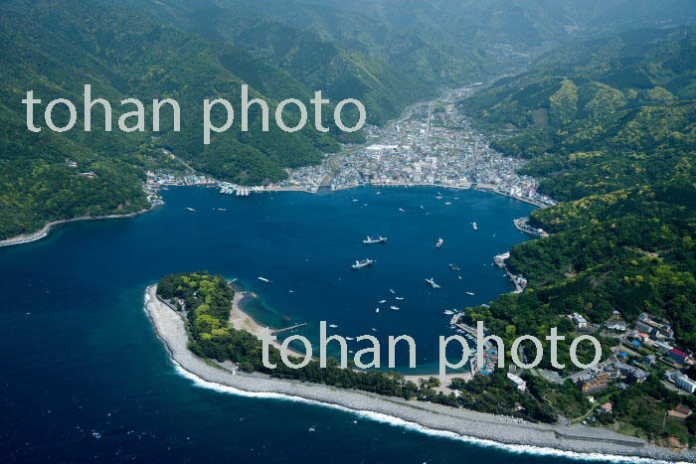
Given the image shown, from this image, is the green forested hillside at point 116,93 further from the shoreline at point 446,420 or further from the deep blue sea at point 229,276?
the shoreline at point 446,420

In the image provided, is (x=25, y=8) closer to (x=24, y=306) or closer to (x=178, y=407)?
(x=24, y=306)

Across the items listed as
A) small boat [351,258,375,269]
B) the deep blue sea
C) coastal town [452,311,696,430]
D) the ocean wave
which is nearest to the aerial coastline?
the deep blue sea

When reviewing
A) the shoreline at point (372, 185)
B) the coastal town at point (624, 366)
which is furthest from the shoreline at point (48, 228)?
the coastal town at point (624, 366)

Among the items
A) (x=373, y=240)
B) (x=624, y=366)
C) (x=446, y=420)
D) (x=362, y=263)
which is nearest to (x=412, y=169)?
(x=373, y=240)

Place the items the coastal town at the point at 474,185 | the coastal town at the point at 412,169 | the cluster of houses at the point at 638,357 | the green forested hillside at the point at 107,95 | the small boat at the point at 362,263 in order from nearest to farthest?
1. the cluster of houses at the point at 638,357
2. the coastal town at the point at 474,185
3. the small boat at the point at 362,263
4. the green forested hillside at the point at 107,95
5. the coastal town at the point at 412,169

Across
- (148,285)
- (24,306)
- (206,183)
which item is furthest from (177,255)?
(206,183)
